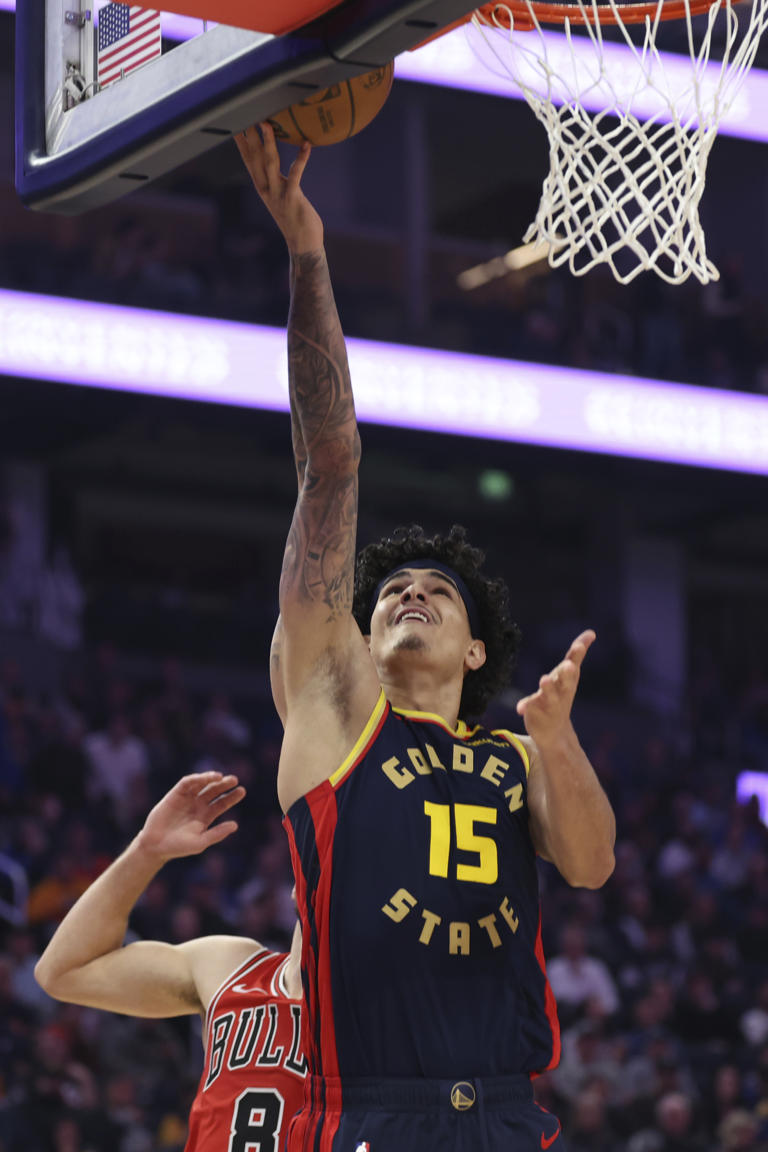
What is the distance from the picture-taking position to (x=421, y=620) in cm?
362

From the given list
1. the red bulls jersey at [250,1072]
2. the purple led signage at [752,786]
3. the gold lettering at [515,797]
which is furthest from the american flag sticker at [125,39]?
the purple led signage at [752,786]

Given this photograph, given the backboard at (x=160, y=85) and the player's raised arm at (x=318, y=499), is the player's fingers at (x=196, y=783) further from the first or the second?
the backboard at (x=160, y=85)

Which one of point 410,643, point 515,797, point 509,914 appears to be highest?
point 410,643

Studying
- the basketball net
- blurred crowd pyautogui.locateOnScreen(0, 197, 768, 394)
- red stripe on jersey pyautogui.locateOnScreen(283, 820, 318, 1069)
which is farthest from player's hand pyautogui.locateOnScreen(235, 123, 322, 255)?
blurred crowd pyautogui.locateOnScreen(0, 197, 768, 394)

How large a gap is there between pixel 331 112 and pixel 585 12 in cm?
125

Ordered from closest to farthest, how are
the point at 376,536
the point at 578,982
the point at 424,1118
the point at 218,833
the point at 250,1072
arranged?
the point at 424,1118, the point at 250,1072, the point at 218,833, the point at 578,982, the point at 376,536

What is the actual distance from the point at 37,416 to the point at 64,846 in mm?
5717

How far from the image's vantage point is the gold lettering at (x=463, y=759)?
132 inches

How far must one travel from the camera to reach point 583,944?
1039 centimetres

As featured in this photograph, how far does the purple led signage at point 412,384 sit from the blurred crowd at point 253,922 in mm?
2360

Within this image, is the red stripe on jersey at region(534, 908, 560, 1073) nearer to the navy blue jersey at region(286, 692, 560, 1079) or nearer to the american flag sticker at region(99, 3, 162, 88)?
the navy blue jersey at region(286, 692, 560, 1079)

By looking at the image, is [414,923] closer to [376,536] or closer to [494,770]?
[494,770]

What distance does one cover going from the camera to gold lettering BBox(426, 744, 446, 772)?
3338 mm

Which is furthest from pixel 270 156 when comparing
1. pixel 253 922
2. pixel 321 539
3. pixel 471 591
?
pixel 253 922
